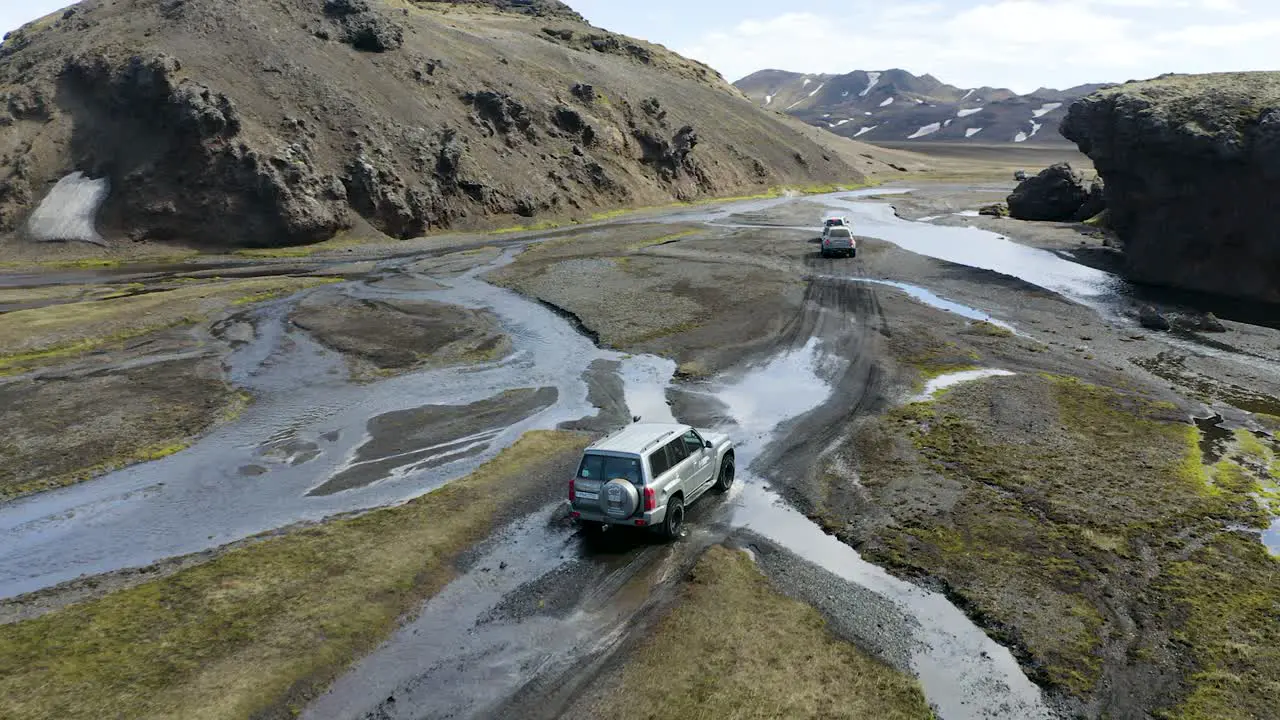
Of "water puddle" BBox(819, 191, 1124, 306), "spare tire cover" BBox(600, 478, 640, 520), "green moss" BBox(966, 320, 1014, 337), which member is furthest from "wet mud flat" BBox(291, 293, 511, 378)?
"water puddle" BBox(819, 191, 1124, 306)

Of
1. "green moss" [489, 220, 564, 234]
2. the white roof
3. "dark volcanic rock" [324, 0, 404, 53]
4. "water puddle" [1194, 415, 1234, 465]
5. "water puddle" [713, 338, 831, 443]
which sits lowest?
"water puddle" [1194, 415, 1234, 465]

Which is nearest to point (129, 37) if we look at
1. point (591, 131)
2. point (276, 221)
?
point (276, 221)

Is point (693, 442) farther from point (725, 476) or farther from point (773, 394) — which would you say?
point (773, 394)

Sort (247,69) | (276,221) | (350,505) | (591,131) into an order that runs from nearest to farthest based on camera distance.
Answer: (350,505), (276,221), (247,69), (591,131)

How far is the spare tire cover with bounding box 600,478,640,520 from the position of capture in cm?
1798

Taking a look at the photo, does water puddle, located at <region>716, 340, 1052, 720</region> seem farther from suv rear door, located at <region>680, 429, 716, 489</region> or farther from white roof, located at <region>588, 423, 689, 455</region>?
white roof, located at <region>588, 423, 689, 455</region>

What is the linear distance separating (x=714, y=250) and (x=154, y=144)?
59.7 metres

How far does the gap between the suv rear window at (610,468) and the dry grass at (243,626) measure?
129 inches

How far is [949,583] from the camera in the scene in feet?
55.8

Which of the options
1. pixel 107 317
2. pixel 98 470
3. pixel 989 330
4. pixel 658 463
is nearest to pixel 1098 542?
pixel 658 463

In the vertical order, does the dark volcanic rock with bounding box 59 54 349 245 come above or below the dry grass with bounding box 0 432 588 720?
above

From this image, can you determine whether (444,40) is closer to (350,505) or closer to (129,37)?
(129,37)

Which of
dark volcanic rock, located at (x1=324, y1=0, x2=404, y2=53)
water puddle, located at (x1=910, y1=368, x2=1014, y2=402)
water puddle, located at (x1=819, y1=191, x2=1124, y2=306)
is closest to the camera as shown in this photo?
water puddle, located at (x1=910, y1=368, x2=1014, y2=402)

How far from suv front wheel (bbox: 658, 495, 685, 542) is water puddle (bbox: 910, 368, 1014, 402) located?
13.8 meters
